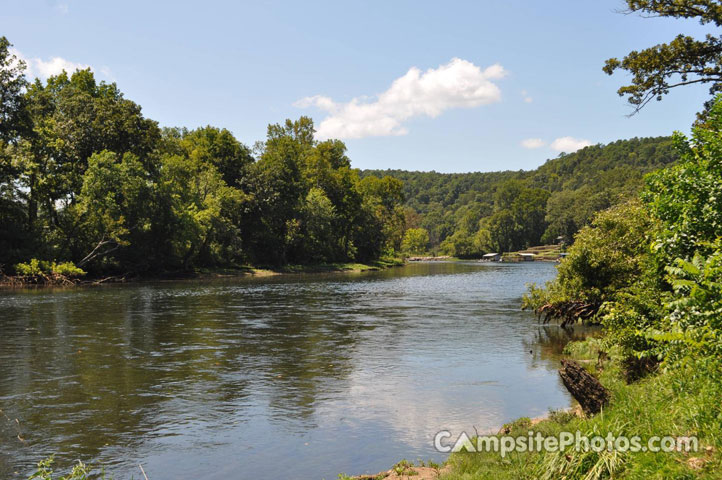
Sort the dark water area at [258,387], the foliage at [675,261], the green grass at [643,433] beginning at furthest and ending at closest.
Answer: the dark water area at [258,387] → the foliage at [675,261] → the green grass at [643,433]

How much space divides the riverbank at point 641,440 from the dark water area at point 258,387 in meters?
2.44

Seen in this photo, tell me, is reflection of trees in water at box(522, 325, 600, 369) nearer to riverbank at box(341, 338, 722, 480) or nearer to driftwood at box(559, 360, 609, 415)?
driftwood at box(559, 360, 609, 415)

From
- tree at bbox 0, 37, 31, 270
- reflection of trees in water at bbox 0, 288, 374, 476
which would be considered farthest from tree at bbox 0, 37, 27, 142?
reflection of trees in water at bbox 0, 288, 374, 476

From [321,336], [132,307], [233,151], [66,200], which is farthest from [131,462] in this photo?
[233,151]

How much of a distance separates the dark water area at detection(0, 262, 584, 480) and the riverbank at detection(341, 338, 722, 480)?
244cm

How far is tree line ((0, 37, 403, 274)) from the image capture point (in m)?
59.5

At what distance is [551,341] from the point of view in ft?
83.1

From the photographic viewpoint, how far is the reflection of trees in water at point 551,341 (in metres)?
21.5

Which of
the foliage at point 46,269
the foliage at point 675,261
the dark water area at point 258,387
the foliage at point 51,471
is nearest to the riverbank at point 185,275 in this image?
the foliage at point 46,269

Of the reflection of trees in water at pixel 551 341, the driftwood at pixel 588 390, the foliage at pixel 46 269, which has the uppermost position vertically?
the foliage at pixel 46 269

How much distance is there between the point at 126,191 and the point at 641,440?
6554 cm

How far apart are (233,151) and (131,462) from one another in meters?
87.4

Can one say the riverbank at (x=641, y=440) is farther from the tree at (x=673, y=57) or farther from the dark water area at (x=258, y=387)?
the tree at (x=673, y=57)

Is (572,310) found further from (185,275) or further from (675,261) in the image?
(185,275)
